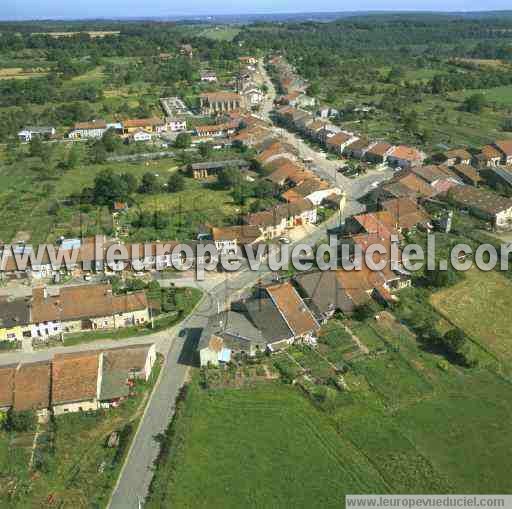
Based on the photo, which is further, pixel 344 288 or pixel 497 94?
pixel 497 94

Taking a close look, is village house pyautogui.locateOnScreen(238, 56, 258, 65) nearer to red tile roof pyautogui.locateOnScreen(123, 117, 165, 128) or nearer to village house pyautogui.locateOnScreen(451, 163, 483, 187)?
red tile roof pyautogui.locateOnScreen(123, 117, 165, 128)

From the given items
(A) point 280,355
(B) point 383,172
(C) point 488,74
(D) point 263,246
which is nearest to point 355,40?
(C) point 488,74

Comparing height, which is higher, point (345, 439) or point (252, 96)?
point (252, 96)

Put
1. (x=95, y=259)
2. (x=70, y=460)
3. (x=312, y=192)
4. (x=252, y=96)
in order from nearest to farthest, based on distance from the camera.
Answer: (x=70, y=460), (x=95, y=259), (x=312, y=192), (x=252, y=96)

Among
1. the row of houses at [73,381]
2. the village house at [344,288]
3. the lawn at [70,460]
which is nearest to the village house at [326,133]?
the village house at [344,288]

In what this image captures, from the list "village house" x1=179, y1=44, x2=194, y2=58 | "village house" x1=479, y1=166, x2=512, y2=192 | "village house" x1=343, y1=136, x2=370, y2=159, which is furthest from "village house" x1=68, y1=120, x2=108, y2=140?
"village house" x1=179, y1=44, x2=194, y2=58

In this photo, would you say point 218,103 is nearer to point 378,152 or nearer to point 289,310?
point 378,152

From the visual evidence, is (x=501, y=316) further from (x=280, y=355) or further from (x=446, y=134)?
(x=446, y=134)

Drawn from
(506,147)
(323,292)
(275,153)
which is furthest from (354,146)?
(323,292)
